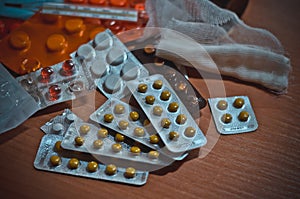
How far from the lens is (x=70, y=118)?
1.93 ft

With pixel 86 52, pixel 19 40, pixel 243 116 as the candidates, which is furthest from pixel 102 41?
pixel 243 116

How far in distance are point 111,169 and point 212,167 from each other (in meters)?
0.13

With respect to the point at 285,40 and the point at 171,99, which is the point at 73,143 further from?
the point at 285,40

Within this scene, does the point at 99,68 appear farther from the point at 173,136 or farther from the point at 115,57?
the point at 173,136

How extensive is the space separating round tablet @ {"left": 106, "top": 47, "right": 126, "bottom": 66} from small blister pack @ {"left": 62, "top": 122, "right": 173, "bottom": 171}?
121 mm

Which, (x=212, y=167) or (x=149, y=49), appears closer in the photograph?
(x=212, y=167)

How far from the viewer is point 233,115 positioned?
1.99 ft

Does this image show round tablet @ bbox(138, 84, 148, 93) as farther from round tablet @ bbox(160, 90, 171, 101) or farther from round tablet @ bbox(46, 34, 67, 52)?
round tablet @ bbox(46, 34, 67, 52)

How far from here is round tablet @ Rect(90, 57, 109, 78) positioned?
2.07 ft

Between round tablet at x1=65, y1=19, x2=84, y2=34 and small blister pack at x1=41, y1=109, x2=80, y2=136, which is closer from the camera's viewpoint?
small blister pack at x1=41, y1=109, x2=80, y2=136

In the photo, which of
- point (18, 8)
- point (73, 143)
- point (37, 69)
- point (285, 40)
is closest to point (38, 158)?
point (73, 143)

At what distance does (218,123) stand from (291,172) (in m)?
0.11

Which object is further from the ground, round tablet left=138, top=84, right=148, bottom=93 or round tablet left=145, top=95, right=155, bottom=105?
round tablet left=138, top=84, right=148, bottom=93

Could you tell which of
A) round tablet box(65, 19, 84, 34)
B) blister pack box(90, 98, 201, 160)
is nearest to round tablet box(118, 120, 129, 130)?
blister pack box(90, 98, 201, 160)
